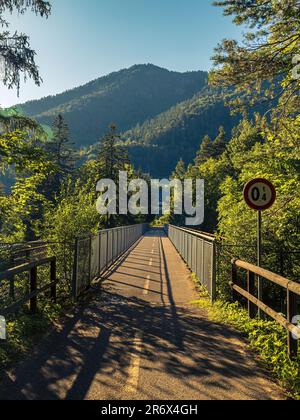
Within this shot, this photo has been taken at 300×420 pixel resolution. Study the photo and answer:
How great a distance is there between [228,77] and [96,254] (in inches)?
299

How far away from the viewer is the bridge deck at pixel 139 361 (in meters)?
4.83

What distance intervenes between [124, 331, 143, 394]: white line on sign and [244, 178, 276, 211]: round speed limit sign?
3.32 meters

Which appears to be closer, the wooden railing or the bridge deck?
the bridge deck

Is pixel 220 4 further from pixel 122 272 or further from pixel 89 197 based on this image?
pixel 122 272

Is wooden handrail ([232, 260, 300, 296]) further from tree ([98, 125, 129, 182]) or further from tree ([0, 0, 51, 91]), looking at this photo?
tree ([98, 125, 129, 182])

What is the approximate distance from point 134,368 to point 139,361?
33 cm

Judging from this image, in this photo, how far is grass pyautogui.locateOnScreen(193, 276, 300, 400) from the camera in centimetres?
507

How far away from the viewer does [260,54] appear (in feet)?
36.5

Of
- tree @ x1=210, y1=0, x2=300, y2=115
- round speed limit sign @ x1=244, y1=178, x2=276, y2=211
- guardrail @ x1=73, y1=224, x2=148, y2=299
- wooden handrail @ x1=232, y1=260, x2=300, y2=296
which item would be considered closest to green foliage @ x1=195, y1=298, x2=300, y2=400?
wooden handrail @ x1=232, y1=260, x2=300, y2=296

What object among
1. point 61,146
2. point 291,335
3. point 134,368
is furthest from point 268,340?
point 61,146

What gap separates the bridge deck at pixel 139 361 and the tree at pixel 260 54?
693 cm

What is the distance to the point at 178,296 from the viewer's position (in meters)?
12.0

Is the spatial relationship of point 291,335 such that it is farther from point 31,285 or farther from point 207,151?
point 207,151

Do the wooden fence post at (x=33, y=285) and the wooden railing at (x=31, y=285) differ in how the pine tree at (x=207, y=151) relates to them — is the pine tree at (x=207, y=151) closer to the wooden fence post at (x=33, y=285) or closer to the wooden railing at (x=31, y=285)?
the wooden railing at (x=31, y=285)
